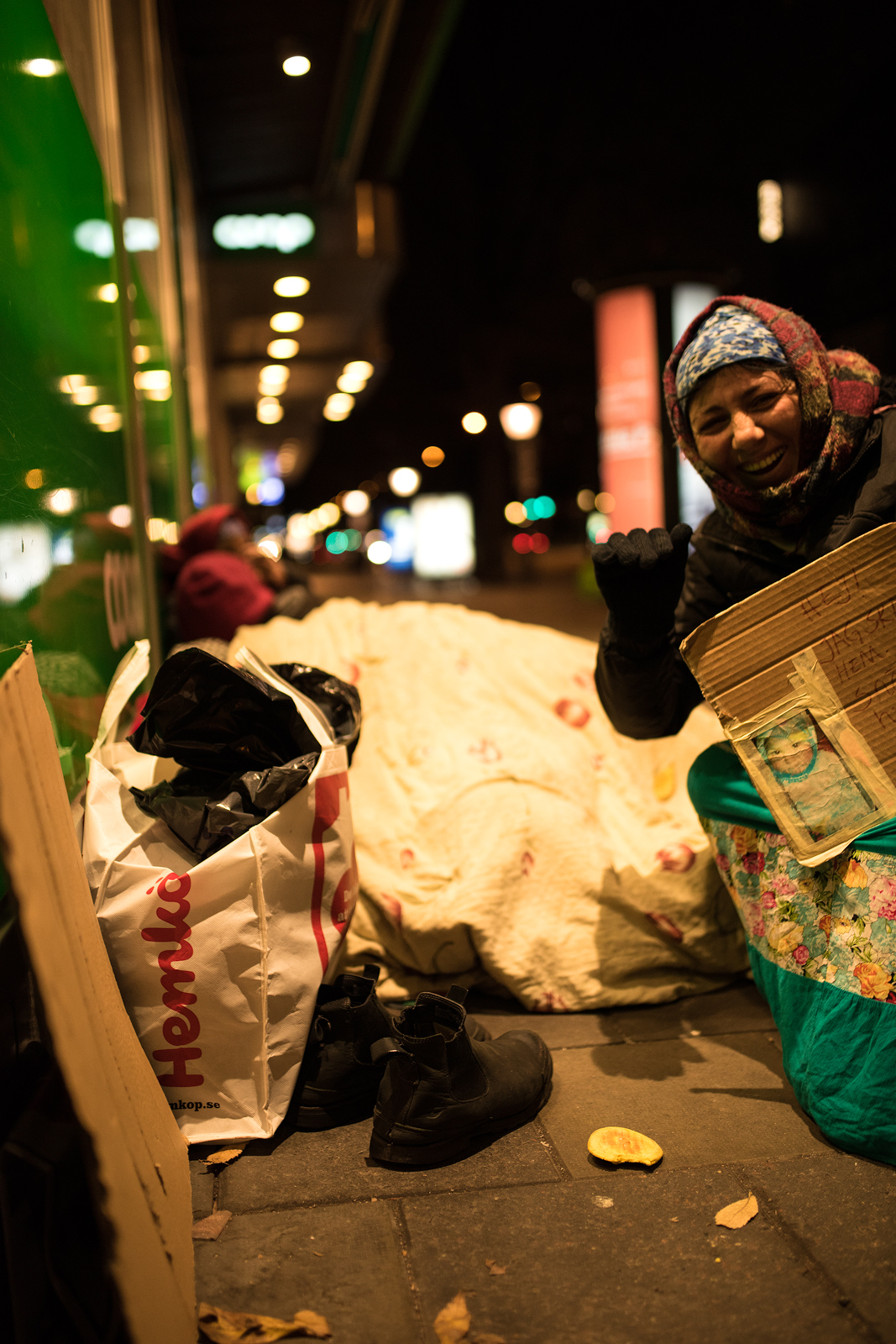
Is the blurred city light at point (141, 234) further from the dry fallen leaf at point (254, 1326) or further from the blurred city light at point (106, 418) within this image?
the dry fallen leaf at point (254, 1326)

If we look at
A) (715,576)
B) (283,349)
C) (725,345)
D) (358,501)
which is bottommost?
(715,576)

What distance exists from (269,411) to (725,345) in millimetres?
19699

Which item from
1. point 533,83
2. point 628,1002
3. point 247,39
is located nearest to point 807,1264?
point 628,1002

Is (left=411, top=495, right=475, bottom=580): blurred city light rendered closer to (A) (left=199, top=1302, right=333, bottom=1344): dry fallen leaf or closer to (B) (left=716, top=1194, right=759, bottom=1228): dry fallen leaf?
(B) (left=716, top=1194, right=759, bottom=1228): dry fallen leaf

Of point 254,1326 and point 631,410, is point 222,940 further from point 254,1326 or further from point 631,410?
point 631,410

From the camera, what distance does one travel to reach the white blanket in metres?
2.66

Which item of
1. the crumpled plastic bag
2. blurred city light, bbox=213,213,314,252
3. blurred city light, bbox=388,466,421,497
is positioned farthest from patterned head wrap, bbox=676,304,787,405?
blurred city light, bbox=388,466,421,497

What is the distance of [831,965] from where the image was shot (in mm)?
1942

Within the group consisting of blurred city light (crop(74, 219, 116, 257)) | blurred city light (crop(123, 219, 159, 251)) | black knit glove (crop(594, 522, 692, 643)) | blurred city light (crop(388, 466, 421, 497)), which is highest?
blurred city light (crop(388, 466, 421, 497))

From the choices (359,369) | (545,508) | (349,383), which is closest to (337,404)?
(349,383)

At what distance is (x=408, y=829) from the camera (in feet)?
10.1

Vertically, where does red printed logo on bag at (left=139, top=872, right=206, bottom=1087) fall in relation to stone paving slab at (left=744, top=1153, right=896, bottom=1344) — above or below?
above

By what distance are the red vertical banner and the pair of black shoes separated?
10.1 meters

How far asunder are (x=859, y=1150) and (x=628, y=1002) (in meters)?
0.80
